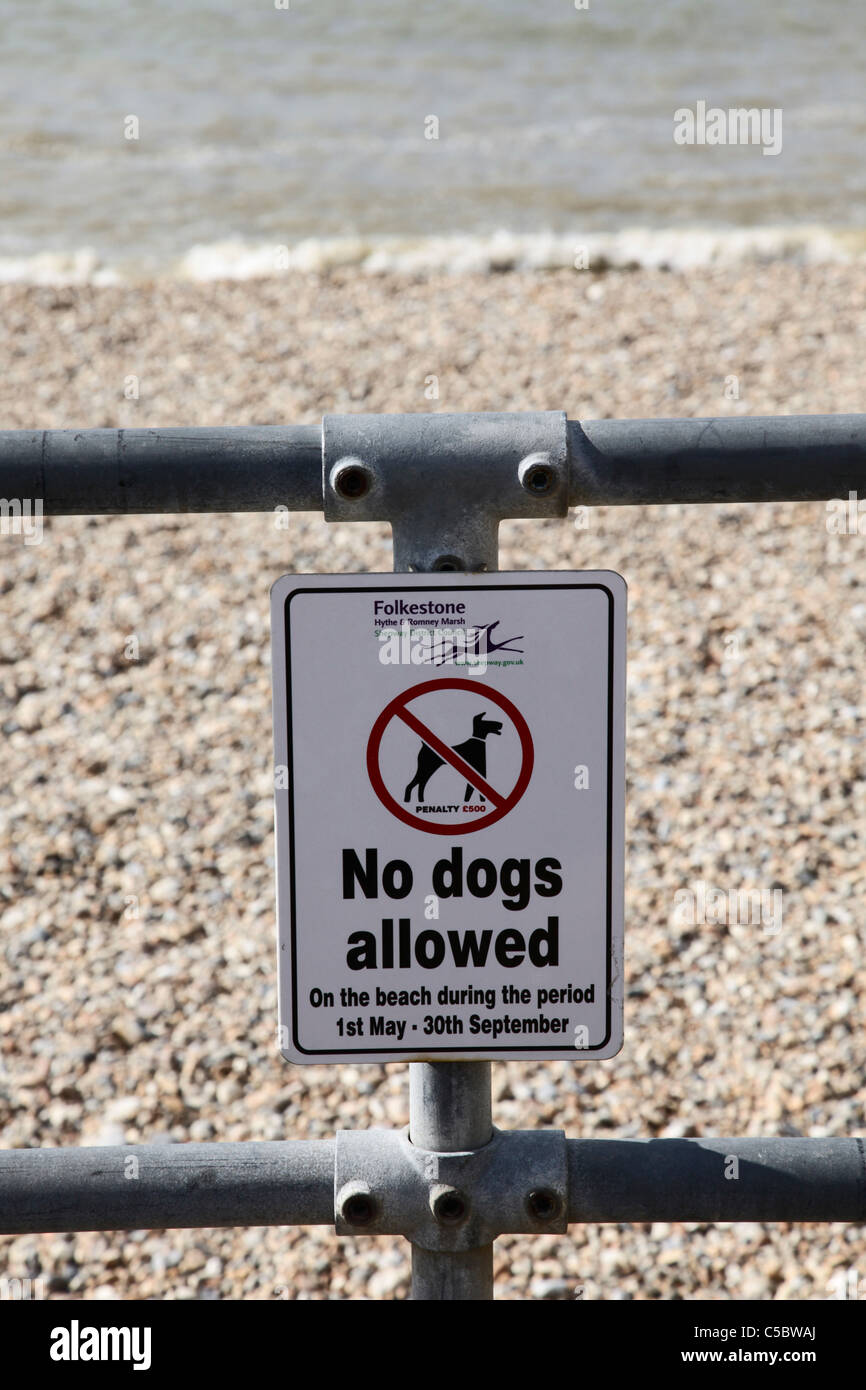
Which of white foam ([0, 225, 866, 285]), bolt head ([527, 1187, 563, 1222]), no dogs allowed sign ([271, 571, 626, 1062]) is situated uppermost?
white foam ([0, 225, 866, 285])

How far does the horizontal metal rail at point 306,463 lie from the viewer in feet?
4.04

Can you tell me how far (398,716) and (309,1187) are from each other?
0.48 meters

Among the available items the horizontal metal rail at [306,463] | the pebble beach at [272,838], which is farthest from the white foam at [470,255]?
the horizontal metal rail at [306,463]

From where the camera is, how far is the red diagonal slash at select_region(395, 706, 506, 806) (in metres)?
1.26

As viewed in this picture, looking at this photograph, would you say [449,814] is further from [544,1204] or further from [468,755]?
[544,1204]

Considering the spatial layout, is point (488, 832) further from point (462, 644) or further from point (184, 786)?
point (184, 786)

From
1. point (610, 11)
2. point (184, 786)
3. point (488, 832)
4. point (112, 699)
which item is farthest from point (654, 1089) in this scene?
point (610, 11)

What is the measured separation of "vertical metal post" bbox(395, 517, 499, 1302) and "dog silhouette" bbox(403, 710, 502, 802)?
29 centimetres

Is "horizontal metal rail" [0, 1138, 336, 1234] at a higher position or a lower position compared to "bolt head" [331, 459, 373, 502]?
lower

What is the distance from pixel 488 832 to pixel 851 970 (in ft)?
9.03

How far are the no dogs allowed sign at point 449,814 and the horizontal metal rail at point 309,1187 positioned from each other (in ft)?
0.36

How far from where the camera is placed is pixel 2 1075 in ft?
11.7

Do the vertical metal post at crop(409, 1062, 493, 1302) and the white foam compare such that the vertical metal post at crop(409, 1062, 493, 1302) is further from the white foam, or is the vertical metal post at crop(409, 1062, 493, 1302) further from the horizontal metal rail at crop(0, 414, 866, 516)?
the white foam

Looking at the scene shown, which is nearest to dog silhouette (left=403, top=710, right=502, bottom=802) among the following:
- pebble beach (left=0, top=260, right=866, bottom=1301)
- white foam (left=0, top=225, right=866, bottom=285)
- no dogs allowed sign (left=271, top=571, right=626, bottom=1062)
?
no dogs allowed sign (left=271, top=571, right=626, bottom=1062)
